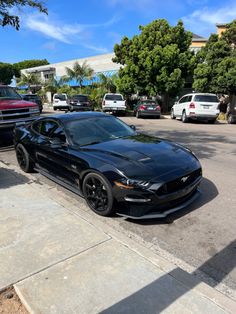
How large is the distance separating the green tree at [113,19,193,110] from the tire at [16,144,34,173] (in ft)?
61.8

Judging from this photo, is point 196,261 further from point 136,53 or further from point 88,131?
point 136,53

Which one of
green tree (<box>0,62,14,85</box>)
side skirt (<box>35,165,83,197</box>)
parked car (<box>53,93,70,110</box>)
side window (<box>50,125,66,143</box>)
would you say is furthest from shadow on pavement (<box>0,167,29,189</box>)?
green tree (<box>0,62,14,85</box>)

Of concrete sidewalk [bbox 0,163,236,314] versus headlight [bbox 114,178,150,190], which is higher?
headlight [bbox 114,178,150,190]

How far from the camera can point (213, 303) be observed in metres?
2.76

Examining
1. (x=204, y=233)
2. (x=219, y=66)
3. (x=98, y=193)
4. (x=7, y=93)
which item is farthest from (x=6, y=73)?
(x=204, y=233)

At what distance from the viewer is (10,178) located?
6.49 meters

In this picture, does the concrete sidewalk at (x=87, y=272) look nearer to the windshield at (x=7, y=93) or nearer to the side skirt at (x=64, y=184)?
the side skirt at (x=64, y=184)

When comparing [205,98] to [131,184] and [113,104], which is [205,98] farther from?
[131,184]

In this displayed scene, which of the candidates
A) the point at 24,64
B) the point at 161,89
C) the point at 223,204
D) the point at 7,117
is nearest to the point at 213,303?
the point at 223,204

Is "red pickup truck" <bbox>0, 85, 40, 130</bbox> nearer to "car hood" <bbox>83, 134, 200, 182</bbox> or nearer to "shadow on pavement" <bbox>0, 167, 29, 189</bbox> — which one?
"shadow on pavement" <bbox>0, 167, 29, 189</bbox>

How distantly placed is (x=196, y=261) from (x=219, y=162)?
15.8ft

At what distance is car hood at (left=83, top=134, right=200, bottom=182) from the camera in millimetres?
4289

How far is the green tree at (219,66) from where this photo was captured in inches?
848

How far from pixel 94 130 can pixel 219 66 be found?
61.9 ft
